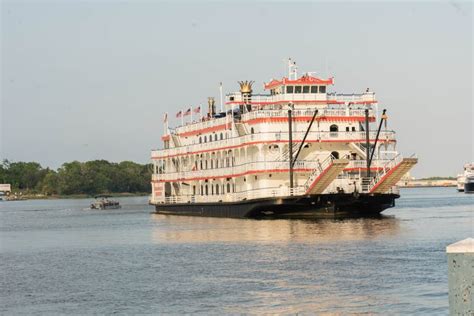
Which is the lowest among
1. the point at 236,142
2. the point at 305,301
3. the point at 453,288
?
the point at 305,301

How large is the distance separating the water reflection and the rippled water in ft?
0.28

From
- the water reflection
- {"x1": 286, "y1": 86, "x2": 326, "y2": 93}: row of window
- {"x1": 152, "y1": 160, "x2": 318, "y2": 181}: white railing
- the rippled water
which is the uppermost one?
{"x1": 286, "y1": 86, "x2": 326, "y2": 93}: row of window

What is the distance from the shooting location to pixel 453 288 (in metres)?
9.20

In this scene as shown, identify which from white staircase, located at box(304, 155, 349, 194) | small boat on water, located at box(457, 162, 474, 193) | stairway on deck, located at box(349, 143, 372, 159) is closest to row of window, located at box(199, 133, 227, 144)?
stairway on deck, located at box(349, 143, 372, 159)

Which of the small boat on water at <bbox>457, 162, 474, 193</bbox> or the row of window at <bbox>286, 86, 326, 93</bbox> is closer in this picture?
the row of window at <bbox>286, 86, 326, 93</bbox>

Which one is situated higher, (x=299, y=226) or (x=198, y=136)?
(x=198, y=136)

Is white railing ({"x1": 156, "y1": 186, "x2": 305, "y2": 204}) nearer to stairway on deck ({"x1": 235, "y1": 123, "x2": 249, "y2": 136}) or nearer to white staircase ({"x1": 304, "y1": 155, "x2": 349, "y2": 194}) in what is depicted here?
white staircase ({"x1": 304, "y1": 155, "x2": 349, "y2": 194})

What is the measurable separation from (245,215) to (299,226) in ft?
32.0

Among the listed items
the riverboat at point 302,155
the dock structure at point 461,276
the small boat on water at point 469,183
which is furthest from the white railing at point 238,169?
the small boat on water at point 469,183

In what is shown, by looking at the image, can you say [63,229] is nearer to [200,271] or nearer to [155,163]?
[155,163]

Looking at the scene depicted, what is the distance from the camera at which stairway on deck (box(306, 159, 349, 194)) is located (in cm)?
5581

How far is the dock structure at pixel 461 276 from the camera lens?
9.06m

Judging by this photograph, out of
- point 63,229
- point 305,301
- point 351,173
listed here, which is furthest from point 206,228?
point 305,301

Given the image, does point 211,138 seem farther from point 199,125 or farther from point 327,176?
point 327,176
